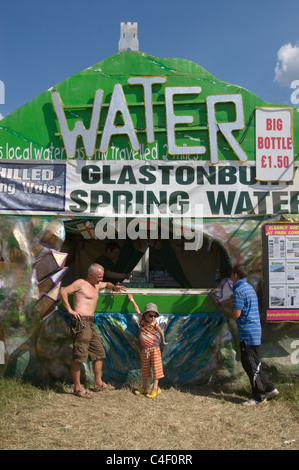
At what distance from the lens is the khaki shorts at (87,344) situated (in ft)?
17.7

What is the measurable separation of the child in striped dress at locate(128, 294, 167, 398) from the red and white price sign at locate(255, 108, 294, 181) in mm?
2610

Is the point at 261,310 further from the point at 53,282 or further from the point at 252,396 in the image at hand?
the point at 53,282

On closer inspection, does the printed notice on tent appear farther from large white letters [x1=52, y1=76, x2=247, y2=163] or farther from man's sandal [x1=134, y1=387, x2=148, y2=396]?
man's sandal [x1=134, y1=387, x2=148, y2=396]

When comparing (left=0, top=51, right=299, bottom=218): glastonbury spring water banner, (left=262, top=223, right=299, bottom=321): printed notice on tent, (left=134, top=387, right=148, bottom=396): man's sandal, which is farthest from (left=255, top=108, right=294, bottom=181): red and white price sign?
(left=134, top=387, right=148, bottom=396): man's sandal

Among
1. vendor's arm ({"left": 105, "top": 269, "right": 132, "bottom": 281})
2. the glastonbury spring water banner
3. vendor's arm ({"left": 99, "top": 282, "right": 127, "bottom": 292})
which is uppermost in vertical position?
the glastonbury spring water banner

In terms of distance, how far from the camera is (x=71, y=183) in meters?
6.16

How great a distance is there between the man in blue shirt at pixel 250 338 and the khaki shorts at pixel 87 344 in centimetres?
191

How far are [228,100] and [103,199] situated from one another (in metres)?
2.42

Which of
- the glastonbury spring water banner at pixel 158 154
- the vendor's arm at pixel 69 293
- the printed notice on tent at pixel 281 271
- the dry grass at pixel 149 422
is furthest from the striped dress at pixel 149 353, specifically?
the glastonbury spring water banner at pixel 158 154

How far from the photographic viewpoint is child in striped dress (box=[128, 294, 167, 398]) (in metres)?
5.41

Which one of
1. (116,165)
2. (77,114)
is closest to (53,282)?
(116,165)

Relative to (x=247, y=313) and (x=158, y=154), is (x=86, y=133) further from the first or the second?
(x=247, y=313)

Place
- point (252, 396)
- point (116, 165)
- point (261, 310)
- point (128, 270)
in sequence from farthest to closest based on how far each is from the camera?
point (128, 270)
point (116, 165)
point (261, 310)
point (252, 396)

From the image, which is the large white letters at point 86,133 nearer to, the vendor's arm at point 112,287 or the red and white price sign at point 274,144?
the vendor's arm at point 112,287
